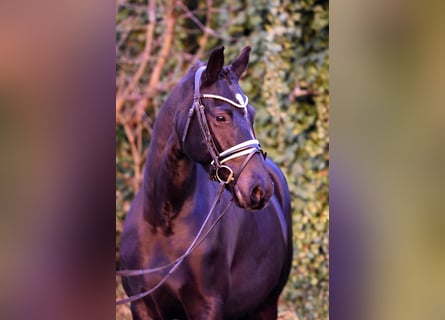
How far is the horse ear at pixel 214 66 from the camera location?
9.02 feet

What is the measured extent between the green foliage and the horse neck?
1.11 metres

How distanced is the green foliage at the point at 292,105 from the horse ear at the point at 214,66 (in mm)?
1285

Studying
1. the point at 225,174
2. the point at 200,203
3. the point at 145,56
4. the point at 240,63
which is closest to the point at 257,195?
the point at 225,174

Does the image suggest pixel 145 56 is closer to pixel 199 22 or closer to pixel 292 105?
pixel 199 22

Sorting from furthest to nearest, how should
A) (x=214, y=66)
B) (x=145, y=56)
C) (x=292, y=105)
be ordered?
(x=292, y=105), (x=145, y=56), (x=214, y=66)

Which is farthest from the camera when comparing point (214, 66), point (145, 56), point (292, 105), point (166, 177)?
point (292, 105)

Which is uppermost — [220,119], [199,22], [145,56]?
[199,22]

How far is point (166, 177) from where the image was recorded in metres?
2.94

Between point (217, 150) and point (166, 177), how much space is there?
0.30 meters
